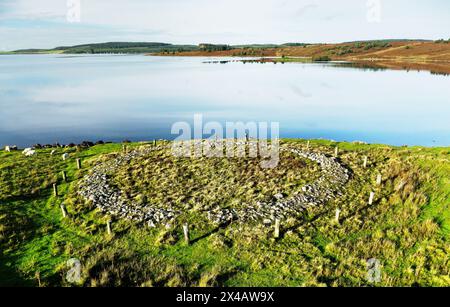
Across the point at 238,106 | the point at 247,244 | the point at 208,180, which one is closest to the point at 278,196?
the point at 208,180

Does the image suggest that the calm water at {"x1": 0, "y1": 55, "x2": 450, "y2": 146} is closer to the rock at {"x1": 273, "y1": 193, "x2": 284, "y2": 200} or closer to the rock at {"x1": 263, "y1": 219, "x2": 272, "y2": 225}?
the rock at {"x1": 273, "y1": 193, "x2": 284, "y2": 200}

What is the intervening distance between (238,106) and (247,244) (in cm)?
6919

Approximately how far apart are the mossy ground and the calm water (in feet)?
107

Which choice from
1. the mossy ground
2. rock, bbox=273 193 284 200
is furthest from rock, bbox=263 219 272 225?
rock, bbox=273 193 284 200

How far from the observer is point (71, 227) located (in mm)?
23672

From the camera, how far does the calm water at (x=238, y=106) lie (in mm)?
62562

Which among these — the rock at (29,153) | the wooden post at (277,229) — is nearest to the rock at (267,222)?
the wooden post at (277,229)

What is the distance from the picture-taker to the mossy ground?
1836 centimetres

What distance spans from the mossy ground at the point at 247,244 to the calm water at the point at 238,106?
32486 mm

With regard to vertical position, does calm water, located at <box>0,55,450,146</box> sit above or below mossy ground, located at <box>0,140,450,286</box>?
above

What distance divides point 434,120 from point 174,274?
73344mm

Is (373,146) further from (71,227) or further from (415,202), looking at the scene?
(71,227)

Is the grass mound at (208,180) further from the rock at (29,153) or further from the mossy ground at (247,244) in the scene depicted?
the rock at (29,153)
